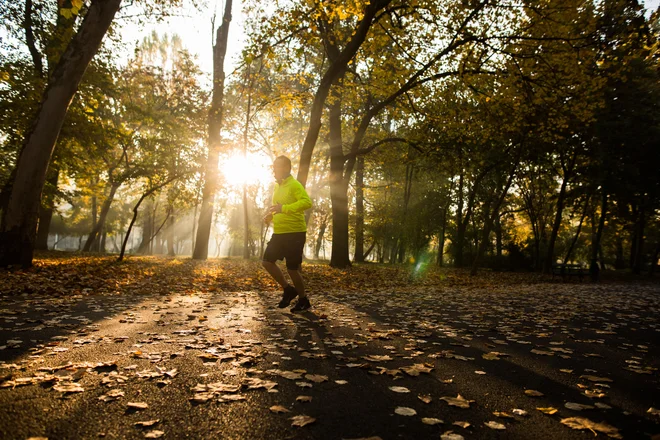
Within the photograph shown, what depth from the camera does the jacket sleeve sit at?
17.5 feet

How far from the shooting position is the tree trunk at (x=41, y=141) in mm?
8156

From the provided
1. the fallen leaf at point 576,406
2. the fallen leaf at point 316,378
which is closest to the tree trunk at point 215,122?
the fallen leaf at point 316,378

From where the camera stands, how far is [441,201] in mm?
26125

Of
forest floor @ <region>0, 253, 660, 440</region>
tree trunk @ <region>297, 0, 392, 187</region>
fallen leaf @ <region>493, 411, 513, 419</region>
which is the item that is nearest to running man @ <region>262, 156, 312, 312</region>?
forest floor @ <region>0, 253, 660, 440</region>

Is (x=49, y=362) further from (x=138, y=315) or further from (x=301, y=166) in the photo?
(x=301, y=166)

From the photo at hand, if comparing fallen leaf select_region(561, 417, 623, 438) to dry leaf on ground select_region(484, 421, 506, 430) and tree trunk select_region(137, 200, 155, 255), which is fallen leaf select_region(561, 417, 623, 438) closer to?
dry leaf on ground select_region(484, 421, 506, 430)

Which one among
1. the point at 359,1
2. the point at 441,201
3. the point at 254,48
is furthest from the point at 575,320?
the point at 441,201

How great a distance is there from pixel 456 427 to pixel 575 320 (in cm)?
505

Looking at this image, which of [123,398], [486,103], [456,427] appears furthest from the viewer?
[486,103]

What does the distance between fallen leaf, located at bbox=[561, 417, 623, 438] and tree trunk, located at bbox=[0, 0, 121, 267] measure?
421 inches

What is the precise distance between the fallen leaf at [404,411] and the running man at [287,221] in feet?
10.7

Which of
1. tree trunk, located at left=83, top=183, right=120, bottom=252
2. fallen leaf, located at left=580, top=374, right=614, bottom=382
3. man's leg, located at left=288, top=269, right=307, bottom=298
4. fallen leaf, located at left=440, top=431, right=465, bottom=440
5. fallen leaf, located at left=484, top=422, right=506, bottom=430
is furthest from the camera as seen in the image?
tree trunk, located at left=83, top=183, right=120, bottom=252

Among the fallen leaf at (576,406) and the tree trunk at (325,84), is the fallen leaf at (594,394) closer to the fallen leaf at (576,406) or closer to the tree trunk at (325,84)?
the fallen leaf at (576,406)

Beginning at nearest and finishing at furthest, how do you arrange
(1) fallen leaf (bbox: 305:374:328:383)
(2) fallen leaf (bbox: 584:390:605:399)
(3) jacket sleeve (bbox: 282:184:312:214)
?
1. (2) fallen leaf (bbox: 584:390:605:399)
2. (1) fallen leaf (bbox: 305:374:328:383)
3. (3) jacket sleeve (bbox: 282:184:312:214)
